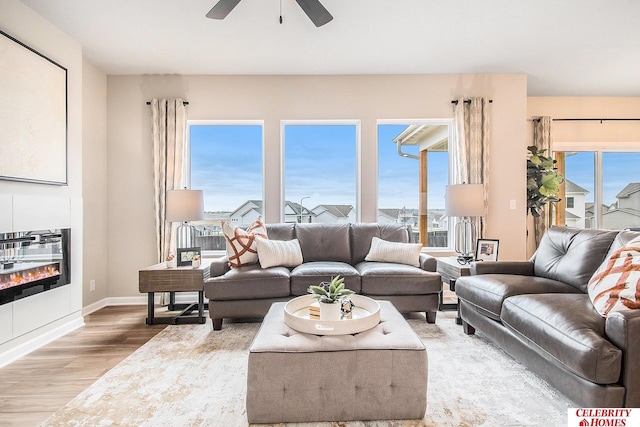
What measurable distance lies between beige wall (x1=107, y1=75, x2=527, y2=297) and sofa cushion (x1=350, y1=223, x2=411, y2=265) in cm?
43

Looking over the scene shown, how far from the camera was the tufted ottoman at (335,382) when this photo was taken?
A: 67.4 inches

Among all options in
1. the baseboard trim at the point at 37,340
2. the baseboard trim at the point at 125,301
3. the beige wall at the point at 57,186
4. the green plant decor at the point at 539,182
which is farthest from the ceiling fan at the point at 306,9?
the green plant decor at the point at 539,182

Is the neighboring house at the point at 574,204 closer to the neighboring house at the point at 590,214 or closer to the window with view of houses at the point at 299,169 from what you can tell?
the neighboring house at the point at 590,214

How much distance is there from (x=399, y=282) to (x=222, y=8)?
8.61 feet

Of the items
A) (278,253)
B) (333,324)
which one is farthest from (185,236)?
(333,324)

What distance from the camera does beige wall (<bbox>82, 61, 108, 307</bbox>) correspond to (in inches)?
151

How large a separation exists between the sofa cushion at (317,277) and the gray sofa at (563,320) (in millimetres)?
929

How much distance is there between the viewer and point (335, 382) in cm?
173

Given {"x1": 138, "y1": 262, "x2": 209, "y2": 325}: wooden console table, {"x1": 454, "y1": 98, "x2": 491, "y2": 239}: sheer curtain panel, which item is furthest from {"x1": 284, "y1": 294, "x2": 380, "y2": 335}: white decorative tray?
{"x1": 454, "y1": 98, "x2": 491, "y2": 239}: sheer curtain panel

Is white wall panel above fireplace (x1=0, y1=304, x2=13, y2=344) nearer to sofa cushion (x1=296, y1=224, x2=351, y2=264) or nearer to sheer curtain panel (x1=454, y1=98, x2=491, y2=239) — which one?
sofa cushion (x1=296, y1=224, x2=351, y2=264)

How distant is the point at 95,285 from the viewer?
4.00 m

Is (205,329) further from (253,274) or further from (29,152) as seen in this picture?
(29,152)

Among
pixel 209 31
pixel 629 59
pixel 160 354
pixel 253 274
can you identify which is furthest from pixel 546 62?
pixel 160 354

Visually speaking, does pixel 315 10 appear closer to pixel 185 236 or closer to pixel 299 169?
pixel 299 169
